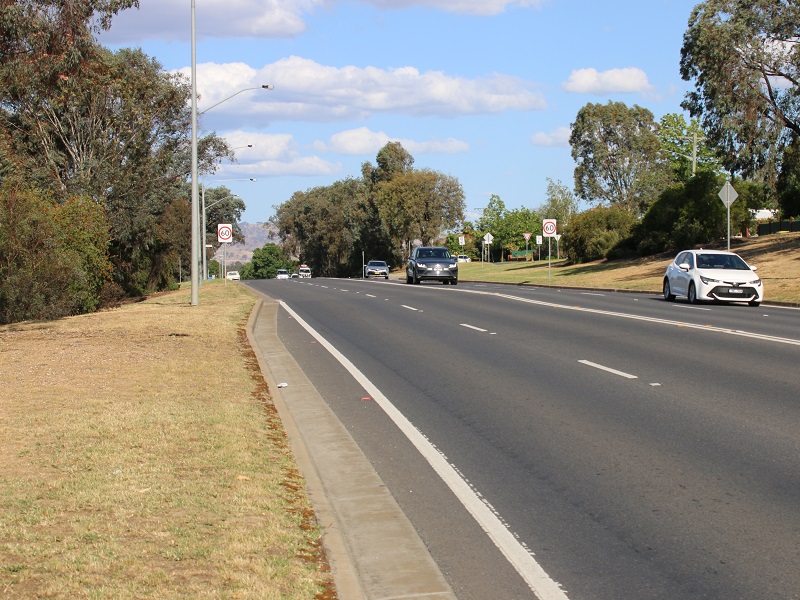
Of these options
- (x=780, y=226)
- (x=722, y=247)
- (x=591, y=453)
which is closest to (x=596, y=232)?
(x=722, y=247)

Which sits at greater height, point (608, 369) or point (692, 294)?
point (692, 294)

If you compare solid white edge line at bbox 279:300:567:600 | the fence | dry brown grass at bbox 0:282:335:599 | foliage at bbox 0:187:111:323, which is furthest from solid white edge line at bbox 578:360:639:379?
the fence

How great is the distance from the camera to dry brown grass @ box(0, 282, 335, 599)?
507cm

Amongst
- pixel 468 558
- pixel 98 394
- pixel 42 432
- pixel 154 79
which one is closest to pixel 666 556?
pixel 468 558

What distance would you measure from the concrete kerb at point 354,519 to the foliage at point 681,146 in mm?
83560

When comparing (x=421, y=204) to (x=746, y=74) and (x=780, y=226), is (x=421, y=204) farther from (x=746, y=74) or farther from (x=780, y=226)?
(x=746, y=74)

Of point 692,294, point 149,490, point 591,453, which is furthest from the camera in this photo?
point 692,294

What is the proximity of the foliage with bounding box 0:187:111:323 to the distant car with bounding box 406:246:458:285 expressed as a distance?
19115mm

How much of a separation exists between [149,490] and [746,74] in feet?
143

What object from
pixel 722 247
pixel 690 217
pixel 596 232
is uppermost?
pixel 690 217

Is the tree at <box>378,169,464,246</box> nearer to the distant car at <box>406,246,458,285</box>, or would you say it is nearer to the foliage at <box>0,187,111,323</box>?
the distant car at <box>406,246,458,285</box>

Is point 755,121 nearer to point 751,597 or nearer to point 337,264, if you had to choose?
point 751,597

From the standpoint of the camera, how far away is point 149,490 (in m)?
6.80

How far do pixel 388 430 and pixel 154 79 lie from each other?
45118 millimetres
